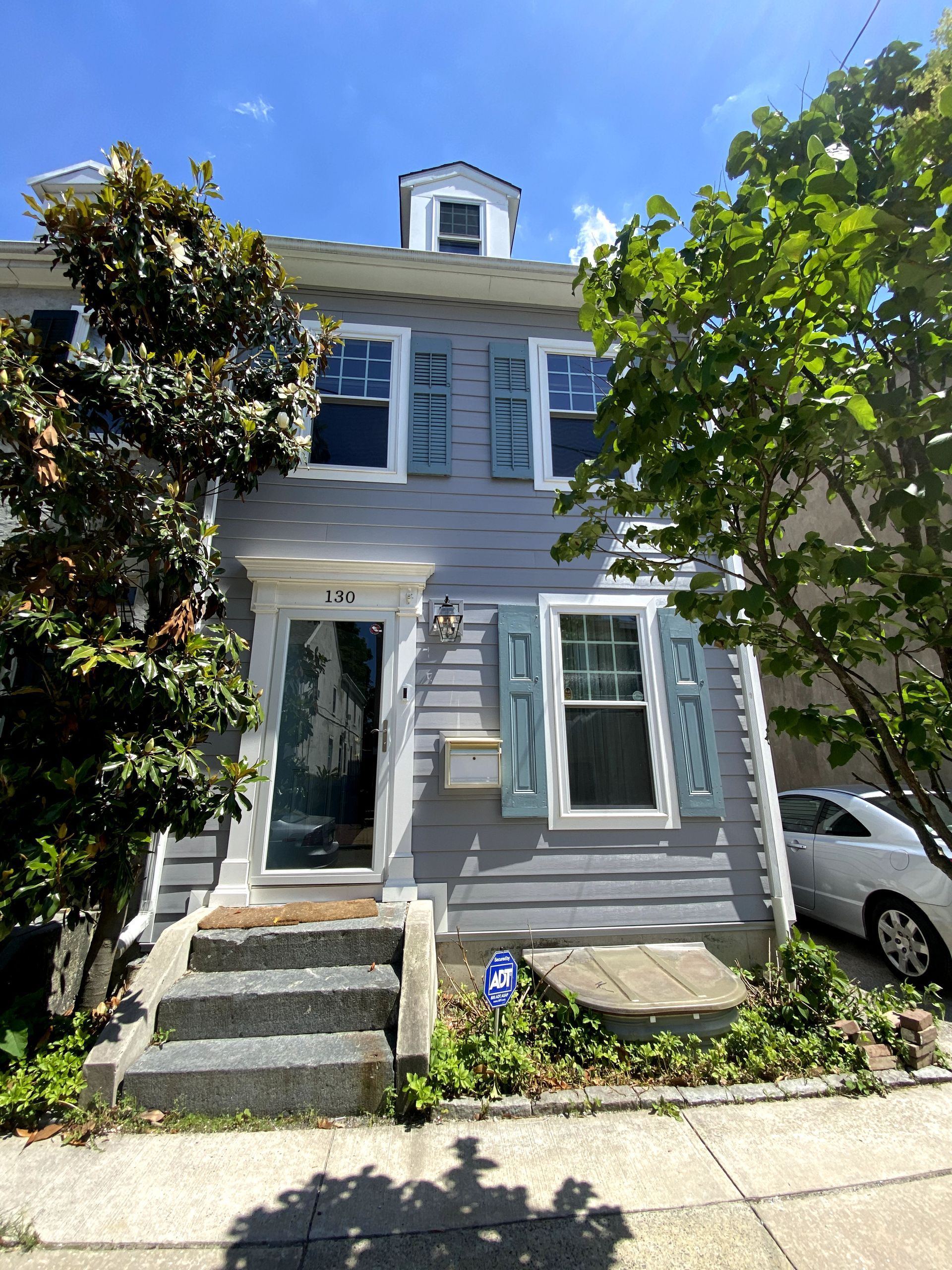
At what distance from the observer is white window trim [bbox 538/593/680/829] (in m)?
4.43

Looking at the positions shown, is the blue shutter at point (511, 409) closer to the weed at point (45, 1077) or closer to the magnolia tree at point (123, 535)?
the magnolia tree at point (123, 535)

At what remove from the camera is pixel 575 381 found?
18.0 ft

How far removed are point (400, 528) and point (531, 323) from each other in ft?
8.03

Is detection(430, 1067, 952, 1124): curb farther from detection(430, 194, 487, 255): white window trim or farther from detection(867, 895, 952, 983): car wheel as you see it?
detection(430, 194, 487, 255): white window trim

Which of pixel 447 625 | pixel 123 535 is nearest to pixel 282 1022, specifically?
pixel 447 625

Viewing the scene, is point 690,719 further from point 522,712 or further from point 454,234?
point 454,234

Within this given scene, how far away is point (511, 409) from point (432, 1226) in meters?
5.21

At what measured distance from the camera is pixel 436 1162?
245cm

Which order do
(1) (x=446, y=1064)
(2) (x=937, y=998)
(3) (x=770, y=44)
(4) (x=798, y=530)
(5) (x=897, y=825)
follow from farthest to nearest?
(4) (x=798, y=530) < (5) (x=897, y=825) < (2) (x=937, y=998) < (1) (x=446, y=1064) < (3) (x=770, y=44)

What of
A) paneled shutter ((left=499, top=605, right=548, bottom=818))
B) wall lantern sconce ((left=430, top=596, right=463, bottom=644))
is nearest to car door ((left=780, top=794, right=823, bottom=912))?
paneled shutter ((left=499, top=605, right=548, bottom=818))

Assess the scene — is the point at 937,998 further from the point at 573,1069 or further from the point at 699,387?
the point at 699,387

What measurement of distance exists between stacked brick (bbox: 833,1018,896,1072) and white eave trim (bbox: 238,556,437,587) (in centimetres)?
392

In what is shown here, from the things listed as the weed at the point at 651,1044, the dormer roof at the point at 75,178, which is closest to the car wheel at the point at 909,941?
the weed at the point at 651,1044

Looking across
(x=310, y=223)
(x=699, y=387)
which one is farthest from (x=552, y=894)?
(x=310, y=223)
